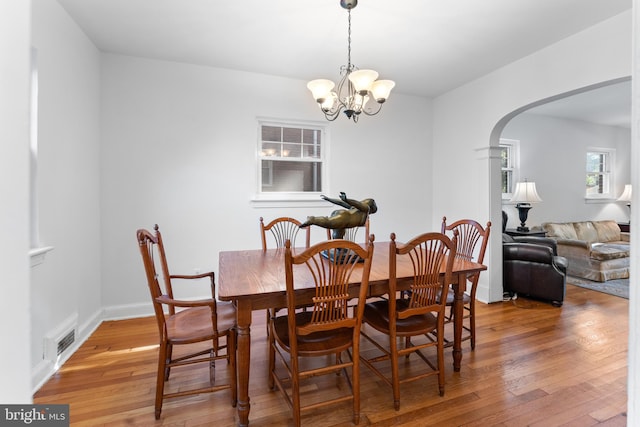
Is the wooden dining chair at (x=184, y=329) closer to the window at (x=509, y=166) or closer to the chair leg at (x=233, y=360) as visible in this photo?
the chair leg at (x=233, y=360)

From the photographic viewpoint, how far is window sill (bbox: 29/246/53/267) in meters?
1.92

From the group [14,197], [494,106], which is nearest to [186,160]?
[14,197]

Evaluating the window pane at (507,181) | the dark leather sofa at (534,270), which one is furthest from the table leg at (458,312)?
the window pane at (507,181)

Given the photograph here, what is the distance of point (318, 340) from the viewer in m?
1.70

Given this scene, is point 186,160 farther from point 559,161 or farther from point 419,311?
point 559,161

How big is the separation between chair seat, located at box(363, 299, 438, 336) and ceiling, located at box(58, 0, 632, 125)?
2.25m

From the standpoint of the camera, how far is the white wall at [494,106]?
8.21 ft

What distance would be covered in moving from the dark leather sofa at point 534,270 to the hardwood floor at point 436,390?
2.01 feet

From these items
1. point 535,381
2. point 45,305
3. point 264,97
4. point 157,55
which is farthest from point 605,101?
point 45,305

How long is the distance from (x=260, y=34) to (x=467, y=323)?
3.45 meters

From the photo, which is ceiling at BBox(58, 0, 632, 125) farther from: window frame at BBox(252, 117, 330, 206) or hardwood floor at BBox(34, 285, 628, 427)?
hardwood floor at BBox(34, 285, 628, 427)

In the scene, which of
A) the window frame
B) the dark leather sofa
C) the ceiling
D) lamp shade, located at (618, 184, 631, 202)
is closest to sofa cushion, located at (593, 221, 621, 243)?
lamp shade, located at (618, 184, 631, 202)

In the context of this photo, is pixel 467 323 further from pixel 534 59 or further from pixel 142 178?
pixel 142 178

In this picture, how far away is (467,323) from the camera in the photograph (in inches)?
122
